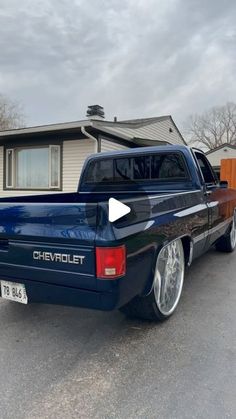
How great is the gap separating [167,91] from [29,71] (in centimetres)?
1188

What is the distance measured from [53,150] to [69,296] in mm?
9478

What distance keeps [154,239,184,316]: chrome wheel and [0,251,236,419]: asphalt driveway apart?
0.58 feet

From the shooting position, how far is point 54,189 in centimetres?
1139

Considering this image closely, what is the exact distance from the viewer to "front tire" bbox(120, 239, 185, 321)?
9.67 feet

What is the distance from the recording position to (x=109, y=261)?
7.07 feet

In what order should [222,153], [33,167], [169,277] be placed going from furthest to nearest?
[222,153]
[33,167]
[169,277]

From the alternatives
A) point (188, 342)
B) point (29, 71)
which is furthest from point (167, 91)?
point (188, 342)

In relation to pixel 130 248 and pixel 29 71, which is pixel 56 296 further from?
pixel 29 71

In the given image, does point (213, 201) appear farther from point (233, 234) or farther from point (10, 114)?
point (10, 114)

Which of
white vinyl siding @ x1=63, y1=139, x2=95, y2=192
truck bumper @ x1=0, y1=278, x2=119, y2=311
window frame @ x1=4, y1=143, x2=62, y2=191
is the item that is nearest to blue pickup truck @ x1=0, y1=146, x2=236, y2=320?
truck bumper @ x1=0, y1=278, x2=119, y2=311

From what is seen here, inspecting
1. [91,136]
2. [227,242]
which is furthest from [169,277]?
[91,136]

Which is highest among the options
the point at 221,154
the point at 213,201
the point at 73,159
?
the point at 221,154

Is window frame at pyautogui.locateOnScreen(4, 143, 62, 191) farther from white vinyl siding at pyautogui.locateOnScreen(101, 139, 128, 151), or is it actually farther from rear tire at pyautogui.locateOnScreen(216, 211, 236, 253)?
rear tire at pyautogui.locateOnScreen(216, 211, 236, 253)

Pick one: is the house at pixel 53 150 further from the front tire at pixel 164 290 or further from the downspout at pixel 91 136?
the front tire at pixel 164 290
